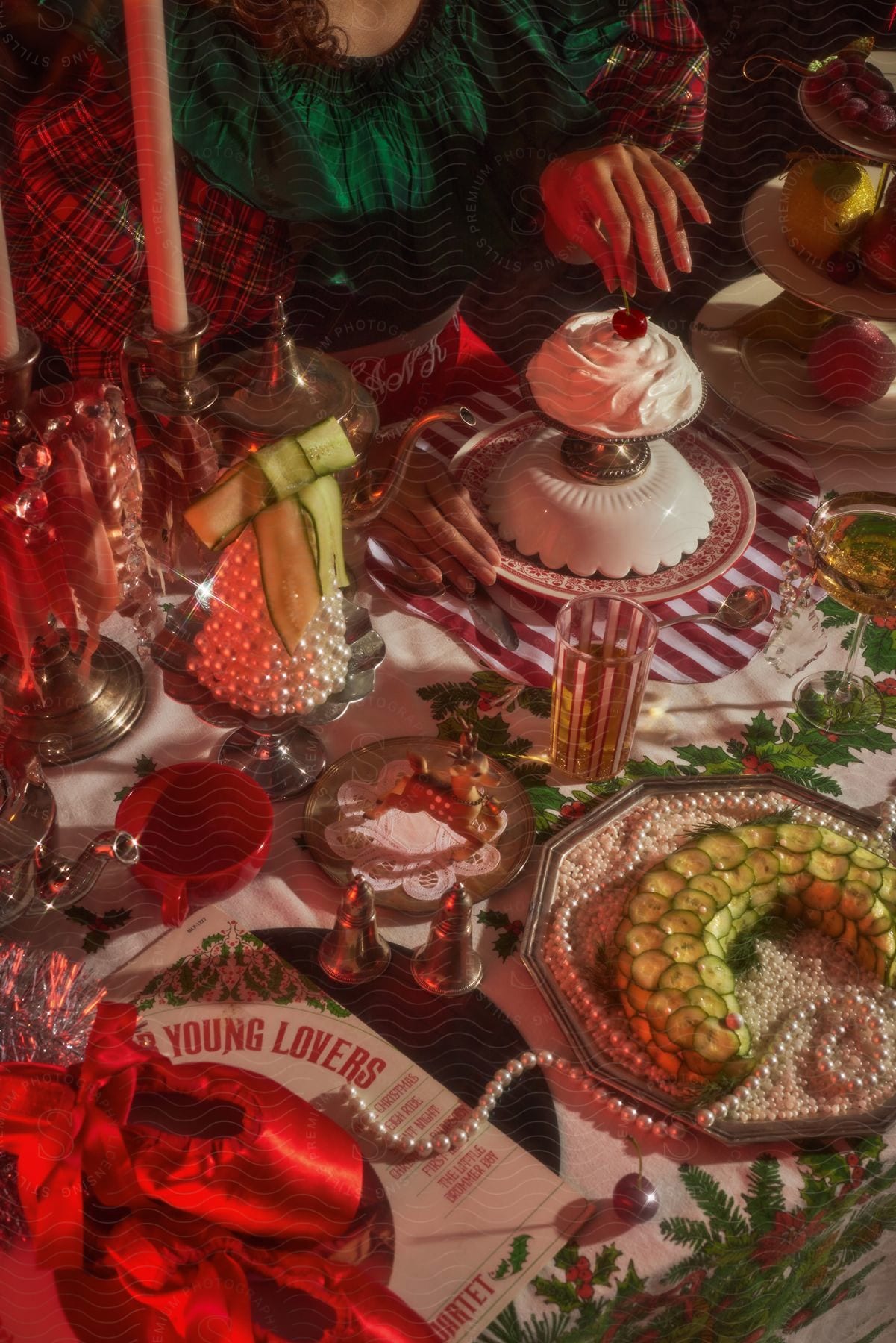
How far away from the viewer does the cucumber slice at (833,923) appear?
48 cm

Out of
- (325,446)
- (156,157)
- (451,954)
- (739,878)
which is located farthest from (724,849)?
(156,157)

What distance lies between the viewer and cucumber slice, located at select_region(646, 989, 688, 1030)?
439 mm

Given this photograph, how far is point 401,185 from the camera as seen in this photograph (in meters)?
0.67

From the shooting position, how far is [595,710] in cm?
54

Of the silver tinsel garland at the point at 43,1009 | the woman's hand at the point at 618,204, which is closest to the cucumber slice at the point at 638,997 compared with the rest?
the silver tinsel garland at the point at 43,1009

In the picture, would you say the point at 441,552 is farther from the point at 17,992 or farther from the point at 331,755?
the point at 17,992

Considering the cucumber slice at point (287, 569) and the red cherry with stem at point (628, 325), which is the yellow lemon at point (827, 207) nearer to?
the red cherry with stem at point (628, 325)

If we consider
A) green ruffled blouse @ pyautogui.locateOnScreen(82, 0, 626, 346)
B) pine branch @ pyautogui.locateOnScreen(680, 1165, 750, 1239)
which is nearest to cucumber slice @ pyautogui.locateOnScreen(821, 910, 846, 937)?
pine branch @ pyautogui.locateOnScreen(680, 1165, 750, 1239)

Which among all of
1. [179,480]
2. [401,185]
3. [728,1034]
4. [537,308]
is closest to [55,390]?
[179,480]

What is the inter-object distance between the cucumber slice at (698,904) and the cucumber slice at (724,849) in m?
0.02

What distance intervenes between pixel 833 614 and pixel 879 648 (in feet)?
0.10

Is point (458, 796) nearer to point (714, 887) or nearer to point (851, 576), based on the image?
point (714, 887)

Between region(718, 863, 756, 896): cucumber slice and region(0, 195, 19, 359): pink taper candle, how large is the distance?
14.0 inches

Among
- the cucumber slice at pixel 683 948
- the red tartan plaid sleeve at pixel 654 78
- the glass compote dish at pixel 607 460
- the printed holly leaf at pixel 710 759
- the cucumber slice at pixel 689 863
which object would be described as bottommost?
the printed holly leaf at pixel 710 759
